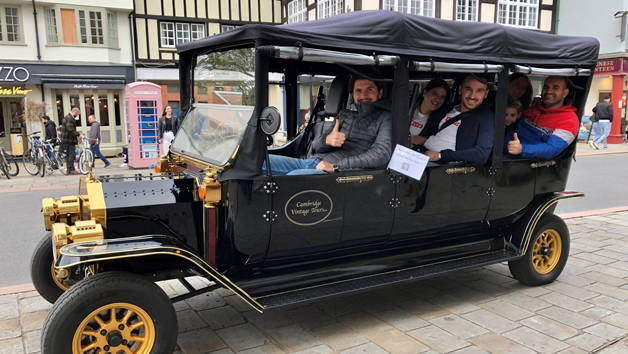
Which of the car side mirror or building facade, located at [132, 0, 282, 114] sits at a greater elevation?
building facade, located at [132, 0, 282, 114]

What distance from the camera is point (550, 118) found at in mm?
4785

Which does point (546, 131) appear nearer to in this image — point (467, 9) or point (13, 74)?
point (467, 9)

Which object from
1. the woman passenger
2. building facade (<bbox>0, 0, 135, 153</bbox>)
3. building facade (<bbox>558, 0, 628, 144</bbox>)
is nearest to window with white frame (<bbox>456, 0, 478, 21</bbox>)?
building facade (<bbox>558, 0, 628, 144</bbox>)

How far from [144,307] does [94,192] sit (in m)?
0.94

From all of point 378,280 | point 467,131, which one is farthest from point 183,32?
point 378,280

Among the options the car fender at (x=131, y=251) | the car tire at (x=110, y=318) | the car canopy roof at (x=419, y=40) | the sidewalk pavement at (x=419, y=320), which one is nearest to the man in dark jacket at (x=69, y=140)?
the sidewalk pavement at (x=419, y=320)

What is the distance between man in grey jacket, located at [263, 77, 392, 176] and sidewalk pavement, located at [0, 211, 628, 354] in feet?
4.22

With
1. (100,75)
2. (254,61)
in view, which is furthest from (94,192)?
(100,75)

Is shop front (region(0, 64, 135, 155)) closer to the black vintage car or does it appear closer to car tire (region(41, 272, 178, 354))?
the black vintage car

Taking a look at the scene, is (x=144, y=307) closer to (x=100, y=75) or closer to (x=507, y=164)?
(x=507, y=164)

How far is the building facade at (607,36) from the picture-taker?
21.7 metres

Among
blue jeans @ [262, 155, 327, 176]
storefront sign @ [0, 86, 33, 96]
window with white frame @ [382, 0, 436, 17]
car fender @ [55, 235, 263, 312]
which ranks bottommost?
car fender @ [55, 235, 263, 312]

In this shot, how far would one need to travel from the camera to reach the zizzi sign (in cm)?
1819

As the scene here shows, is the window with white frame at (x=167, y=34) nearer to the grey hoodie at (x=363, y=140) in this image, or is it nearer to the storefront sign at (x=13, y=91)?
the storefront sign at (x=13, y=91)
